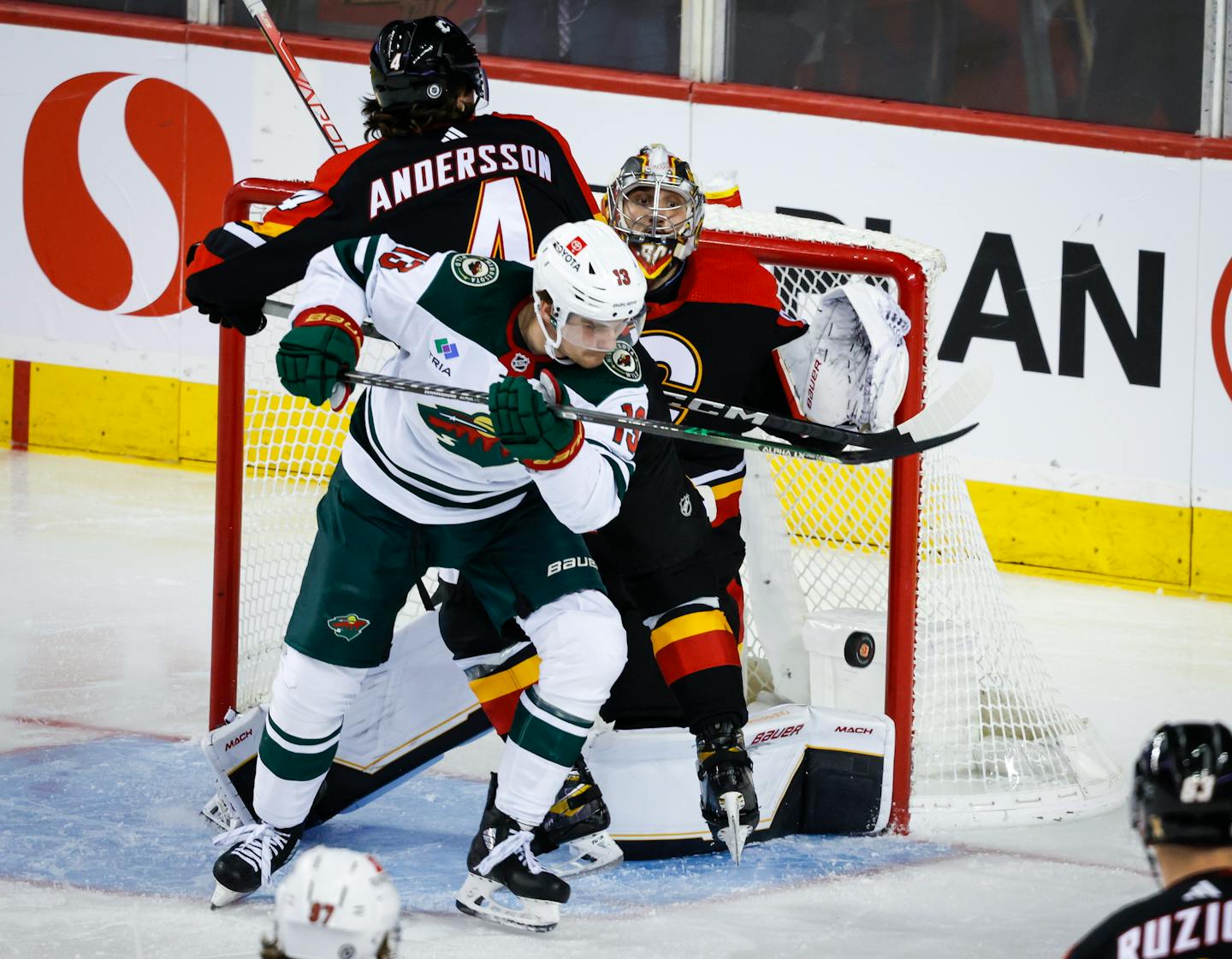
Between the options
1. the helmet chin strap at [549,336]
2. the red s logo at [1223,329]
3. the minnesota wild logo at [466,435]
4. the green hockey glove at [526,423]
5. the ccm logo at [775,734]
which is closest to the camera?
the green hockey glove at [526,423]

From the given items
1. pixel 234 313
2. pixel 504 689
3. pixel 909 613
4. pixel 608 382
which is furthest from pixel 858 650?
pixel 234 313

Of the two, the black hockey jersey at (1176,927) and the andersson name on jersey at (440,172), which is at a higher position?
the andersson name on jersey at (440,172)

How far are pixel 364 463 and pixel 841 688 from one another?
1.17 meters

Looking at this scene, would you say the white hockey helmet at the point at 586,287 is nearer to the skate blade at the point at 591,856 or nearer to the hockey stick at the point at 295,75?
the skate blade at the point at 591,856

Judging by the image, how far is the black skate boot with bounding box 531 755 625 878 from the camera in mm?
3143

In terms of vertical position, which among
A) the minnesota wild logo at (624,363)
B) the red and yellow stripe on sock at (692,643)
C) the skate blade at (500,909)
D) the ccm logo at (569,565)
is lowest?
the skate blade at (500,909)

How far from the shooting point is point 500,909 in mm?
2869

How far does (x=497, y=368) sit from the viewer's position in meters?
2.82

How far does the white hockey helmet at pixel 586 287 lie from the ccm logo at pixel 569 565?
35cm

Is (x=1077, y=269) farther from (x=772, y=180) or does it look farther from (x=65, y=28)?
(x=65, y=28)

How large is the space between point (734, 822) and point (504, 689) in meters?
0.44

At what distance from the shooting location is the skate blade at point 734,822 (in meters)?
2.99

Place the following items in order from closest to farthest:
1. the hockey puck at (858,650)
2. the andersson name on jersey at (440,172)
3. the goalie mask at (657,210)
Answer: the andersson name on jersey at (440,172) < the goalie mask at (657,210) < the hockey puck at (858,650)

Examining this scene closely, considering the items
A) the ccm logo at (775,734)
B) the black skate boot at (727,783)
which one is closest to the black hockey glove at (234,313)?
the black skate boot at (727,783)
